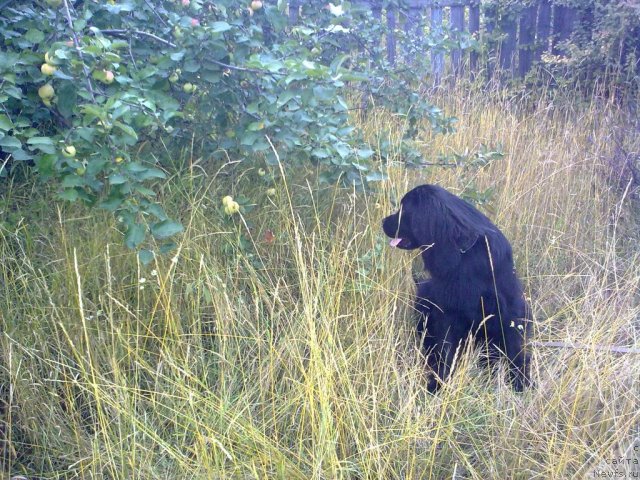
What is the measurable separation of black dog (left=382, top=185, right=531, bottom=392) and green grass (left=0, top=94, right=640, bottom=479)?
0.42 ft

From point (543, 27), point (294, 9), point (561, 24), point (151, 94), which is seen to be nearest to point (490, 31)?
point (543, 27)

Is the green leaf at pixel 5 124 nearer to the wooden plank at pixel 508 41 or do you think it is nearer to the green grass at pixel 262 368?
the green grass at pixel 262 368

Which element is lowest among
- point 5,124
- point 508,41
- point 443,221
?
point 508,41

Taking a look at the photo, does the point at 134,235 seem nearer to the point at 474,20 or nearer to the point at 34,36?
the point at 34,36

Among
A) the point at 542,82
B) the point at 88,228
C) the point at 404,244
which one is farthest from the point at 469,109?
the point at 88,228

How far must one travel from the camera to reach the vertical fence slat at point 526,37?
728cm

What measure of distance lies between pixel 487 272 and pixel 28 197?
212 cm

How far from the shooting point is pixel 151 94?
2.45 metres

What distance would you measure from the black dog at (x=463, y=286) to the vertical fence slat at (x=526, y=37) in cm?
497

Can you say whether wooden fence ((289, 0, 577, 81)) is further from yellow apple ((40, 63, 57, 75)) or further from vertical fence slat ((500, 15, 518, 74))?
yellow apple ((40, 63, 57, 75))

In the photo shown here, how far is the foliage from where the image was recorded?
2.19 m

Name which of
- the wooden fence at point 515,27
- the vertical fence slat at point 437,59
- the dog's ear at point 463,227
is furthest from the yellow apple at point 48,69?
the wooden fence at point 515,27

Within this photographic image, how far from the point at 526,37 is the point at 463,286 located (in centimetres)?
549

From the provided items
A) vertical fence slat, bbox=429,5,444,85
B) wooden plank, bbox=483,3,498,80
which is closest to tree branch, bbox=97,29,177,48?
vertical fence slat, bbox=429,5,444,85
